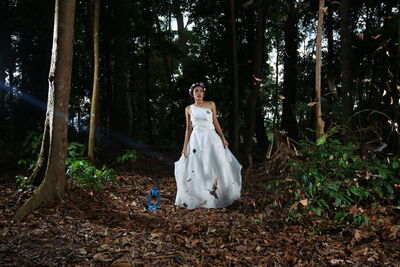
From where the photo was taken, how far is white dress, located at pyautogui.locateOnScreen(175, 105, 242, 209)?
20.6 feet

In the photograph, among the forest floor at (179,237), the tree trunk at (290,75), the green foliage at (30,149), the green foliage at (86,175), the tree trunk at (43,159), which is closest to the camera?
the forest floor at (179,237)

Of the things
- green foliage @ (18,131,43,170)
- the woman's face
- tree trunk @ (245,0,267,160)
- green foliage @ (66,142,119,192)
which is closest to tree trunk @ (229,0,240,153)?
tree trunk @ (245,0,267,160)

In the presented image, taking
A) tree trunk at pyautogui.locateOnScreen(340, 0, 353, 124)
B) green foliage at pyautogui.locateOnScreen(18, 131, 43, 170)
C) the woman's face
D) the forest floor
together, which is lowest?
the forest floor

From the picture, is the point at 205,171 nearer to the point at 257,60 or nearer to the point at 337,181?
the point at 337,181

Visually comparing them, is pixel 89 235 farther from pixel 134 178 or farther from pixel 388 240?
pixel 134 178

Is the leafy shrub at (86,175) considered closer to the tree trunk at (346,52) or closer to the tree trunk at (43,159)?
the tree trunk at (43,159)

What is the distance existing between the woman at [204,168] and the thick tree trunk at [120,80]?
6.30 meters

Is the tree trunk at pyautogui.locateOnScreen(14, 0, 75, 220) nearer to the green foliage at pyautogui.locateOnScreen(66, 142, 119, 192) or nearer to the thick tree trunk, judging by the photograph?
the green foliage at pyautogui.locateOnScreen(66, 142, 119, 192)

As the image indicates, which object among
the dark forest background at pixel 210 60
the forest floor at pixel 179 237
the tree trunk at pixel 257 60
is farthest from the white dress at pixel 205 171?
the tree trunk at pixel 257 60

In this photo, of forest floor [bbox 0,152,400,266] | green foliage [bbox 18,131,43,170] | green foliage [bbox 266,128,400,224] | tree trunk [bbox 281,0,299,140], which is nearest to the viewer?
forest floor [bbox 0,152,400,266]

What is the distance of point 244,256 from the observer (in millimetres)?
3572

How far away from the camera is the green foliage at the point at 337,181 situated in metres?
4.59

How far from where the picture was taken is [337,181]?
463cm

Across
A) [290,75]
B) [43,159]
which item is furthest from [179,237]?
[290,75]
